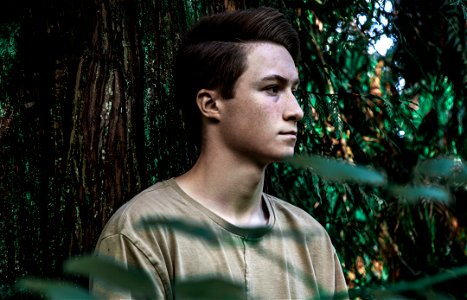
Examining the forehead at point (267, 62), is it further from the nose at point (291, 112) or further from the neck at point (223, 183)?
the neck at point (223, 183)

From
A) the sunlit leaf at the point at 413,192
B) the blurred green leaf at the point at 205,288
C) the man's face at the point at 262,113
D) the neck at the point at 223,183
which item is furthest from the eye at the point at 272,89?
the blurred green leaf at the point at 205,288

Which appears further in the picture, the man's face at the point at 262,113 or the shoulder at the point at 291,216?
the shoulder at the point at 291,216

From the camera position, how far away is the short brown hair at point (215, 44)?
2109 mm

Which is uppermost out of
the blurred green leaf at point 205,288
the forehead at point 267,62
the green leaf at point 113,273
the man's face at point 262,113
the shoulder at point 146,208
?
the forehead at point 267,62

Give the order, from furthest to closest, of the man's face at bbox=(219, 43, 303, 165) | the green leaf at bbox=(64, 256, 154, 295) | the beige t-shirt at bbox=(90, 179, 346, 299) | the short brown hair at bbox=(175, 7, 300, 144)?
the short brown hair at bbox=(175, 7, 300, 144), the man's face at bbox=(219, 43, 303, 165), the beige t-shirt at bbox=(90, 179, 346, 299), the green leaf at bbox=(64, 256, 154, 295)

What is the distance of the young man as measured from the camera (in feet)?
6.02

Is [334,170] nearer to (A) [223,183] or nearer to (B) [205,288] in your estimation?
(B) [205,288]

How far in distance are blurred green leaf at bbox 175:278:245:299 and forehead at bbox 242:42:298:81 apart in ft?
5.46

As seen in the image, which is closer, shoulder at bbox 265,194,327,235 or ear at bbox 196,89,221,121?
ear at bbox 196,89,221,121

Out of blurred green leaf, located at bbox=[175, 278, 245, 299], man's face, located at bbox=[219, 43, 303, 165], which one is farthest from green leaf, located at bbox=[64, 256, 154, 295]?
man's face, located at bbox=[219, 43, 303, 165]

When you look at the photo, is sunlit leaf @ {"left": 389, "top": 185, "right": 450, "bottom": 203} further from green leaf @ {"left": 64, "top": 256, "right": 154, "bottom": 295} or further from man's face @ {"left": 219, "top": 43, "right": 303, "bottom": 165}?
man's face @ {"left": 219, "top": 43, "right": 303, "bottom": 165}

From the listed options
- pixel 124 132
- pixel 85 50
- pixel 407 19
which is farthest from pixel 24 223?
pixel 407 19

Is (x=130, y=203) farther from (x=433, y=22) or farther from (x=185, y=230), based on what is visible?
(x=433, y=22)

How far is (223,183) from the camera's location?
79.3 inches
